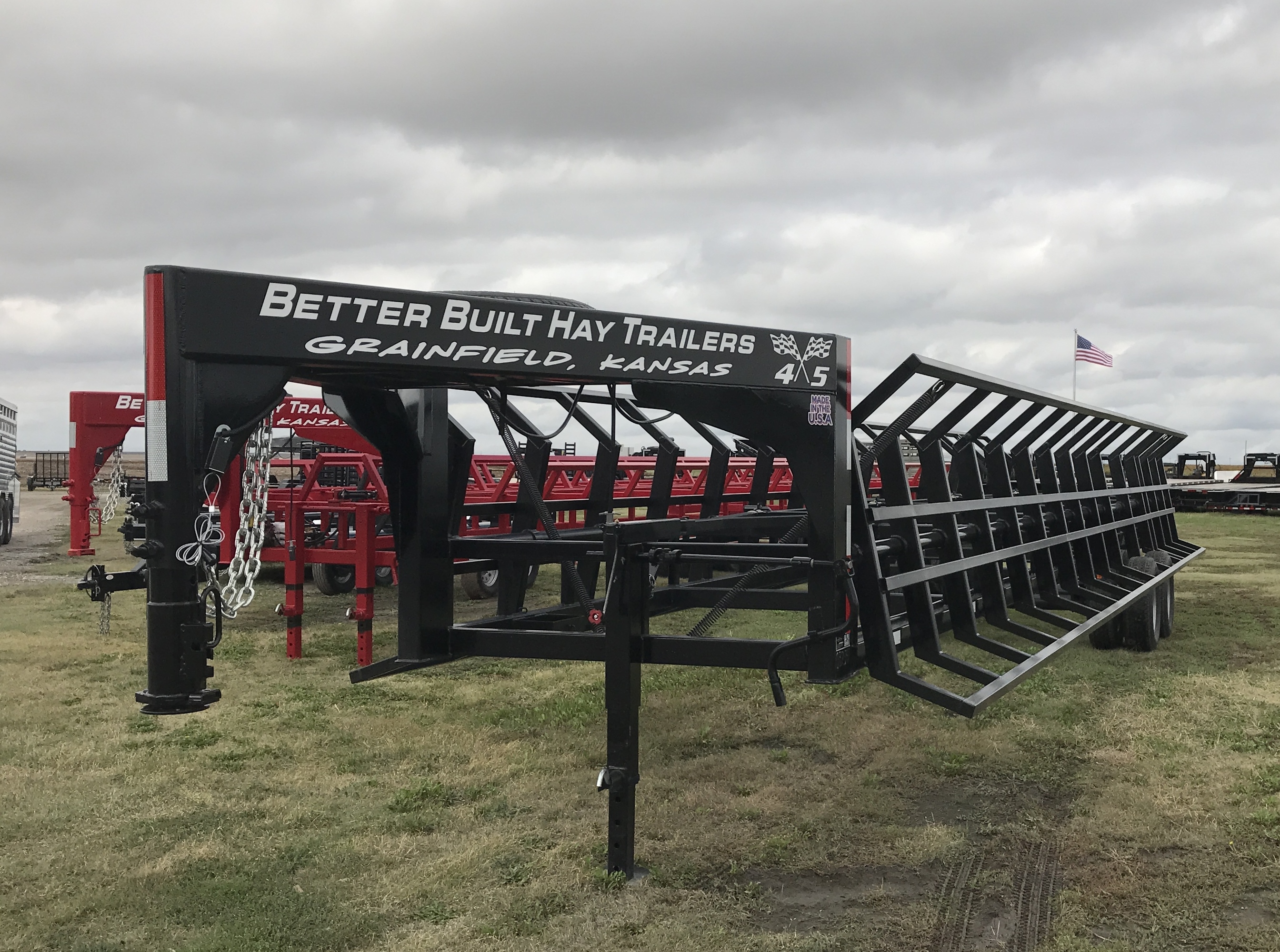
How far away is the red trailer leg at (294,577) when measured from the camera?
830 centimetres

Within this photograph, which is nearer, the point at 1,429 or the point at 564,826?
the point at 564,826

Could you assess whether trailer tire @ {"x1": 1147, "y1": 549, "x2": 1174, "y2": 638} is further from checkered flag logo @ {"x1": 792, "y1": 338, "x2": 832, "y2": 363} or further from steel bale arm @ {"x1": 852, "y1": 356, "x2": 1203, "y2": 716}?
checkered flag logo @ {"x1": 792, "y1": 338, "x2": 832, "y2": 363}

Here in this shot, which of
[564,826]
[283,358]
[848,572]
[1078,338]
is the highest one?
[1078,338]

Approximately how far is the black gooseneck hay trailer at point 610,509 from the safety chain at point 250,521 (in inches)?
7.6

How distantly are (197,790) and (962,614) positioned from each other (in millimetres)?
3695

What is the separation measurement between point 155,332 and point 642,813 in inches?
111

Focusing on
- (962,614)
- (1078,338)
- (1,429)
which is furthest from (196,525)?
(1078,338)

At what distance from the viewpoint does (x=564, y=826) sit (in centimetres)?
454

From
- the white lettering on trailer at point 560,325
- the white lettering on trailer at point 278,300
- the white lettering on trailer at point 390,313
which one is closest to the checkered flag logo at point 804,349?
the white lettering on trailer at point 560,325

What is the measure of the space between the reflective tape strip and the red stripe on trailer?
42 mm

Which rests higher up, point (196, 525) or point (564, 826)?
point (196, 525)

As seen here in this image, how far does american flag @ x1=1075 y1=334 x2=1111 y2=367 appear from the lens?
2769 cm

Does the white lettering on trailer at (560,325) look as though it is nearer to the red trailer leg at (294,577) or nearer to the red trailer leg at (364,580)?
→ the red trailer leg at (364,580)

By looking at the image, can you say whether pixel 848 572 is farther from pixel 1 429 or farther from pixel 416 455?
pixel 1 429
